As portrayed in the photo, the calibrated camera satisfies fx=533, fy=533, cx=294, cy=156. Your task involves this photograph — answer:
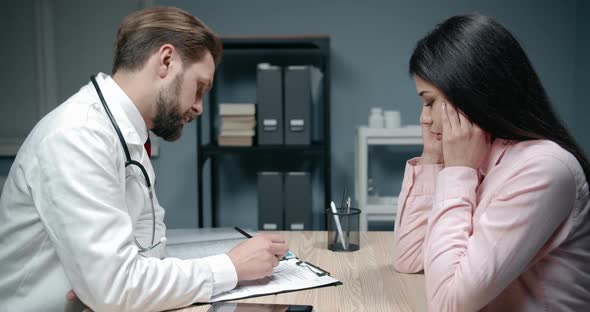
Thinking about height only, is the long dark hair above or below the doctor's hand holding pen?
above

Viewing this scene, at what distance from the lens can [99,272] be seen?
0.89m

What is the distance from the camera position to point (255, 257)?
104 cm

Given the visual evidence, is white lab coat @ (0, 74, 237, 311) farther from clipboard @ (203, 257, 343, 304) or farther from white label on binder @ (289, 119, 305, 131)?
white label on binder @ (289, 119, 305, 131)

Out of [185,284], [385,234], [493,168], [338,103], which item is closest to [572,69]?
[338,103]

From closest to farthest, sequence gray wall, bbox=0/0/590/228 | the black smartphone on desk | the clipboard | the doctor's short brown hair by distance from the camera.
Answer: the black smartphone on desk → the clipboard → the doctor's short brown hair → gray wall, bbox=0/0/590/228

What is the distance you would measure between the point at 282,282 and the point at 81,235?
0.39 meters

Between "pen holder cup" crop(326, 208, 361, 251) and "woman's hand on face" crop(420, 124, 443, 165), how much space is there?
210mm

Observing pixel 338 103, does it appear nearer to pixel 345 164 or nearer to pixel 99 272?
pixel 345 164

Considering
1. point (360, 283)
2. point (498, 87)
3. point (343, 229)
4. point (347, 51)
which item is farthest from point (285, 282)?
point (347, 51)

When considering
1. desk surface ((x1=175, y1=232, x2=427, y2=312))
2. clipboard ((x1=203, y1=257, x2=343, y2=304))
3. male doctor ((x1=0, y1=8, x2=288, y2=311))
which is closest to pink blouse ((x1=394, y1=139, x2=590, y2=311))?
desk surface ((x1=175, y1=232, x2=427, y2=312))

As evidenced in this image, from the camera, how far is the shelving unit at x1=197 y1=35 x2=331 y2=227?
251 centimetres

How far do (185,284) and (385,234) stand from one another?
0.72 metres

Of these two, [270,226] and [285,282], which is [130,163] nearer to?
[285,282]

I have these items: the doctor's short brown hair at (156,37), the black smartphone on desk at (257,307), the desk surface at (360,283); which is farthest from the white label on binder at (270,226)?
the black smartphone on desk at (257,307)
